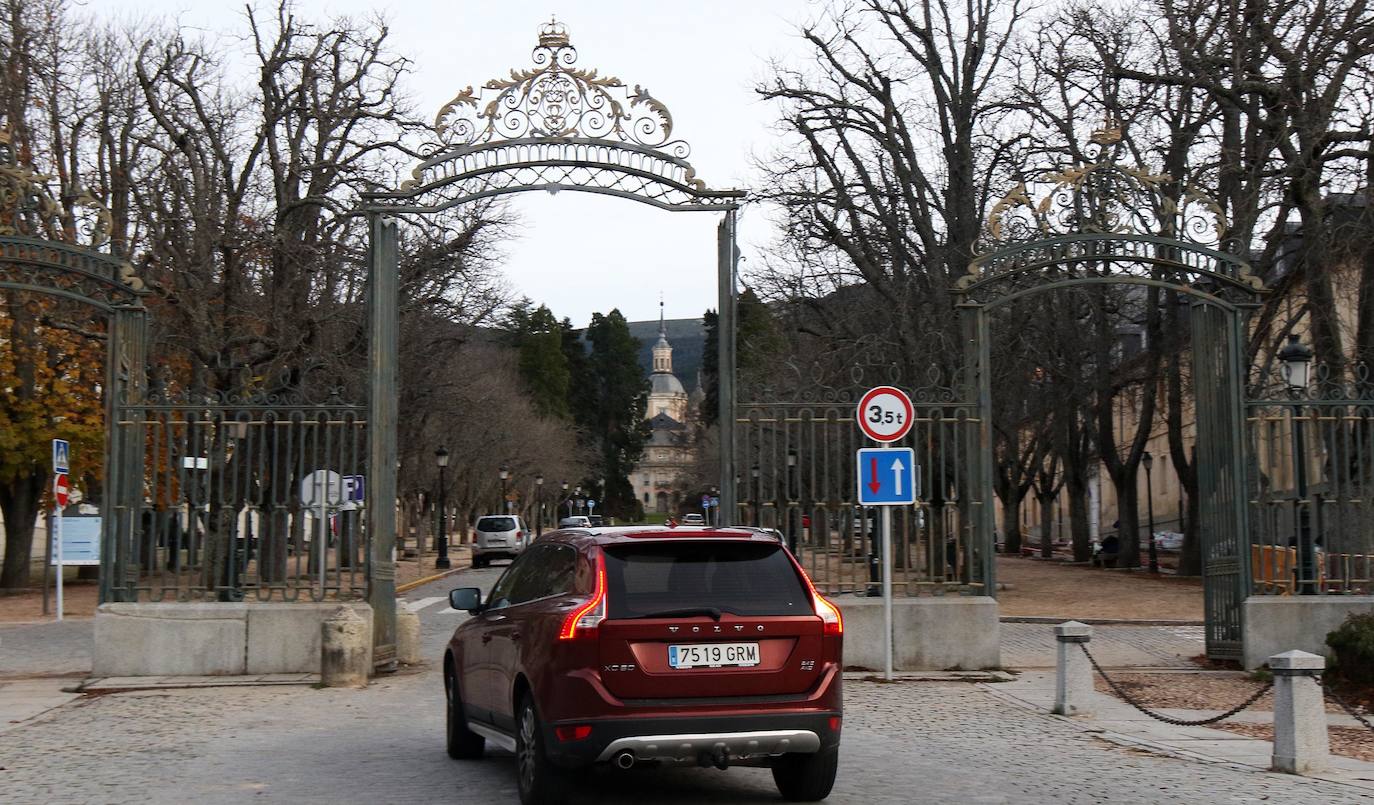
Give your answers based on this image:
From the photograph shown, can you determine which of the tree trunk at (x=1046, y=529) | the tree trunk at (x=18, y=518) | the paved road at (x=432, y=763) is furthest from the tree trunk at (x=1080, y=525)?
the paved road at (x=432, y=763)

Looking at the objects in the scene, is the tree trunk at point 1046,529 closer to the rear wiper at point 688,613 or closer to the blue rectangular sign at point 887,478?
the blue rectangular sign at point 887,478

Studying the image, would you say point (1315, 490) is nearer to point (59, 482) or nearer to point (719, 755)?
point (719, 755)

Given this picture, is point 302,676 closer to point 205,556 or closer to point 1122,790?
point 205,556

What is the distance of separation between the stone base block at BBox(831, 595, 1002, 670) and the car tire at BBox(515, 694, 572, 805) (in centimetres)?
772

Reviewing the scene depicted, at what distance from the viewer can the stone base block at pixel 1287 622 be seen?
15906 millimetres

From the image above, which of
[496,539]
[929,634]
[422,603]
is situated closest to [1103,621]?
[929,634]

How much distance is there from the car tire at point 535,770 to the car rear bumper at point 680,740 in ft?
0.52

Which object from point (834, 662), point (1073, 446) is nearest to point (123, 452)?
point (834, 662)

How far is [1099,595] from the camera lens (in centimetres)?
3108

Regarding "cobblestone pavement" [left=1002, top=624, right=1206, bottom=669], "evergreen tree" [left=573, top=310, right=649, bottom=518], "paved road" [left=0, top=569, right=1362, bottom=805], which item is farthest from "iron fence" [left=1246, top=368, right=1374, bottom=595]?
"evergreen tree" [left=573, top=310, right=649, bottom=518]

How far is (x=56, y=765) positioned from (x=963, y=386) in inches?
387

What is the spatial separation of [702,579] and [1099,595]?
24230mm

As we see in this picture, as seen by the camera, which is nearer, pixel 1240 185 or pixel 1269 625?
pixel 1269 625

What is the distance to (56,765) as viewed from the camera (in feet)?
34.3
